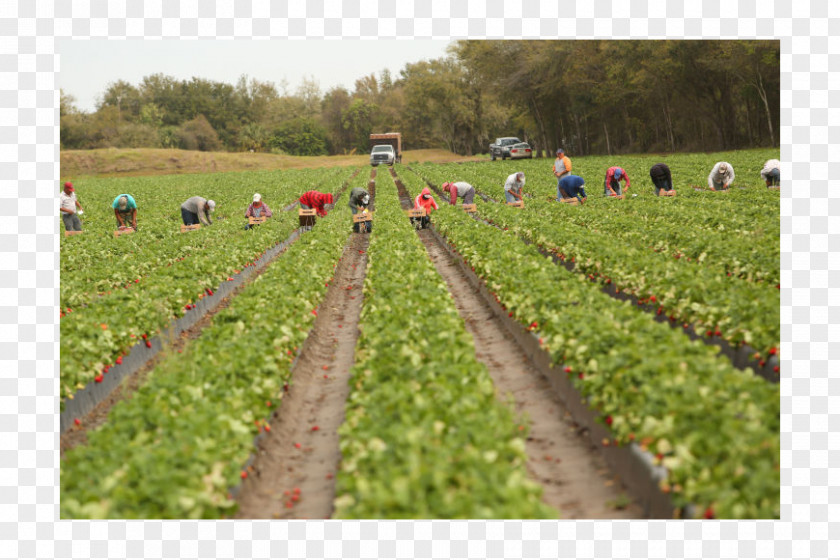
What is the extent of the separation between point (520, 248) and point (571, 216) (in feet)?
17.1

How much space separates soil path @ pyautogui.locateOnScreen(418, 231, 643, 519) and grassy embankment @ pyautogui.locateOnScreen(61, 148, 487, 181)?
67.6 m

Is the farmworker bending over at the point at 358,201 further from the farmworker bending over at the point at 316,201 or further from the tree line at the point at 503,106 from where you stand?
the tree line at the point at 503,106

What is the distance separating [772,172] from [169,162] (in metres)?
73.8

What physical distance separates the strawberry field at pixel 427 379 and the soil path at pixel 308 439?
3cm

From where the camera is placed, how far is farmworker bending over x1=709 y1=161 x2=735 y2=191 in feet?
67.1

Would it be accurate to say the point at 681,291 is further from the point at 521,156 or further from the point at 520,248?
the point at 521,156

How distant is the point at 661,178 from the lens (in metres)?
20.9

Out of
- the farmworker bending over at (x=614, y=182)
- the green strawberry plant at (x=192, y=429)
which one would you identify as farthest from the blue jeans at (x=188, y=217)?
the farmworker bending over at (x=614, y=182)

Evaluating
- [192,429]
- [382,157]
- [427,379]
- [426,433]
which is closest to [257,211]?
[427,379]

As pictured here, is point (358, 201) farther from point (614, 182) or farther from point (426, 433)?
point (426, 433)

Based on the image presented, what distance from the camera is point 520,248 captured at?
43.4 ft

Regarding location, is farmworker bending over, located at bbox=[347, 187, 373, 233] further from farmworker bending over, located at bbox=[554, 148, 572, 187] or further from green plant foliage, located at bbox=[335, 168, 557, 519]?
green plant foliage, located at bbox=[335, 168, 557, 519]

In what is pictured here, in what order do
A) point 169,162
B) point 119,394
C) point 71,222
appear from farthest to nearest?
point 169,162 → point 71,222 → point 119,394

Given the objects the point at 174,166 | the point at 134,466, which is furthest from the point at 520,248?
the point at 174,166
